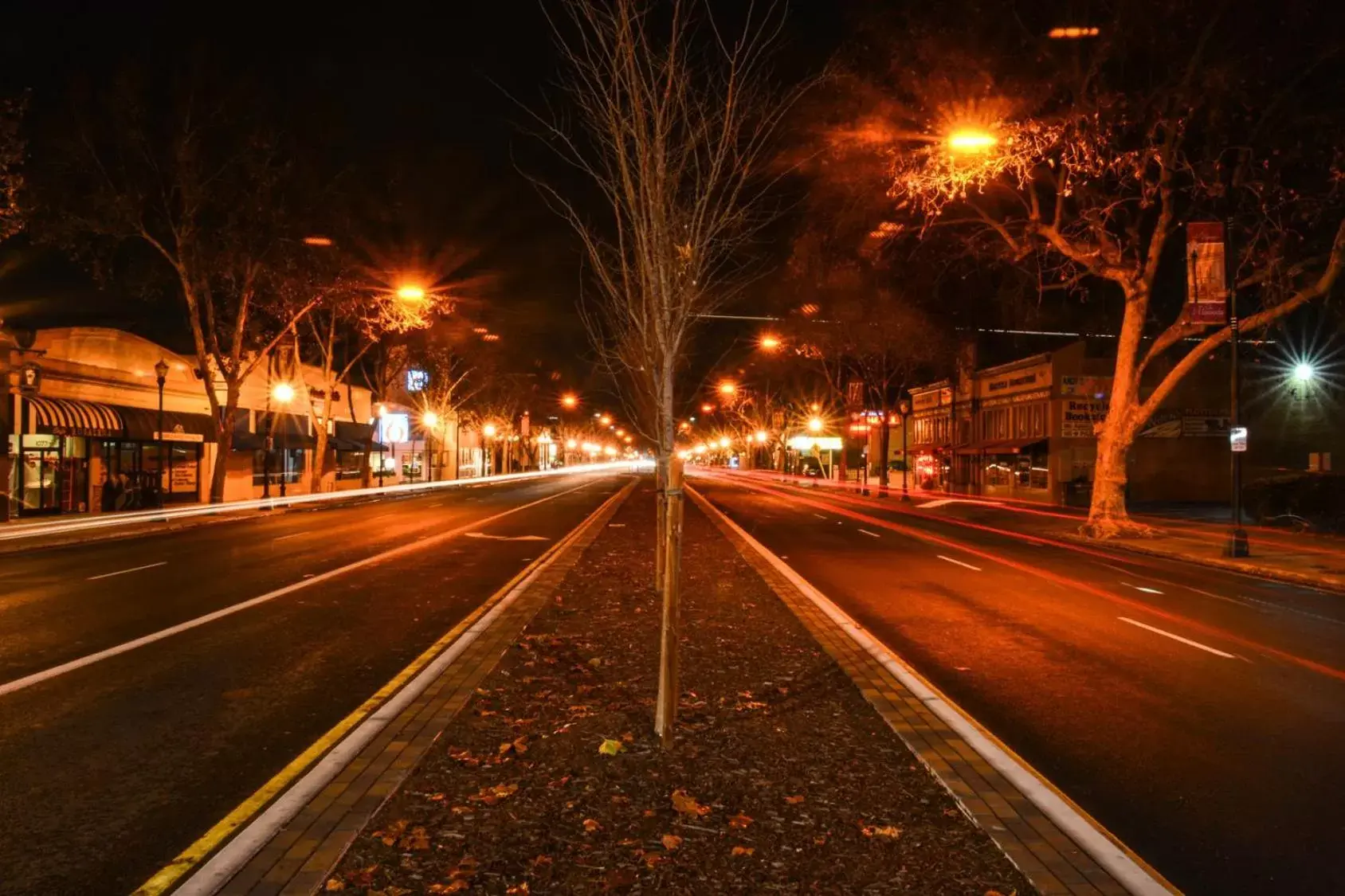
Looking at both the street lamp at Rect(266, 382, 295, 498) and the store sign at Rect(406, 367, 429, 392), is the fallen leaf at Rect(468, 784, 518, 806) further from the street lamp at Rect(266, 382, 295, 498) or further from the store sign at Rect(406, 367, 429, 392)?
the store sign at Rect(406, 367, 429, 392)

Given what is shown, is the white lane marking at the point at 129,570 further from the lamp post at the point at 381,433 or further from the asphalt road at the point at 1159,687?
the lamp post at the point at 381,433

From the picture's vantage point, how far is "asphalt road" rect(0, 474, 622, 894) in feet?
16.5

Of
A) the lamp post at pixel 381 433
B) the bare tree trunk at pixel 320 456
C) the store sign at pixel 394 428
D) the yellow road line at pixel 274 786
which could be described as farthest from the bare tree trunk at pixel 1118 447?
the store sign at pixel 394 428

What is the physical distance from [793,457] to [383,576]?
78.8 m

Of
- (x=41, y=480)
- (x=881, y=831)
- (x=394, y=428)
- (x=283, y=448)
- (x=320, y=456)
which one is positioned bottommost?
(x=881, y=831)

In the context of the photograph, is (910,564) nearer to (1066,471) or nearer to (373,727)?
(373,727)

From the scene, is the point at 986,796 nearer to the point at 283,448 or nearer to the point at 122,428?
the point at 122,428

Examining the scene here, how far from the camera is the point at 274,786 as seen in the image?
5.51 meters

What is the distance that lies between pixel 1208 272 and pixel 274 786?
20.9m

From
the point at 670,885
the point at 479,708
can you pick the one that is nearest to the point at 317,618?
the point at 479,708

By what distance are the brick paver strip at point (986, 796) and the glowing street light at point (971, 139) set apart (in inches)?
463

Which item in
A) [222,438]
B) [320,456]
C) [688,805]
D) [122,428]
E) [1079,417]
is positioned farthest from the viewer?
[320,456]

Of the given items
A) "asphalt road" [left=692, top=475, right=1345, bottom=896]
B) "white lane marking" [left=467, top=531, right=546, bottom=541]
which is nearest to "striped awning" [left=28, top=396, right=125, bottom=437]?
"white lane marking" [left=467, top=531, right=546, bottom=541]

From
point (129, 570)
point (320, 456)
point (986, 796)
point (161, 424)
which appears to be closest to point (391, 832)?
point (986, 796)
